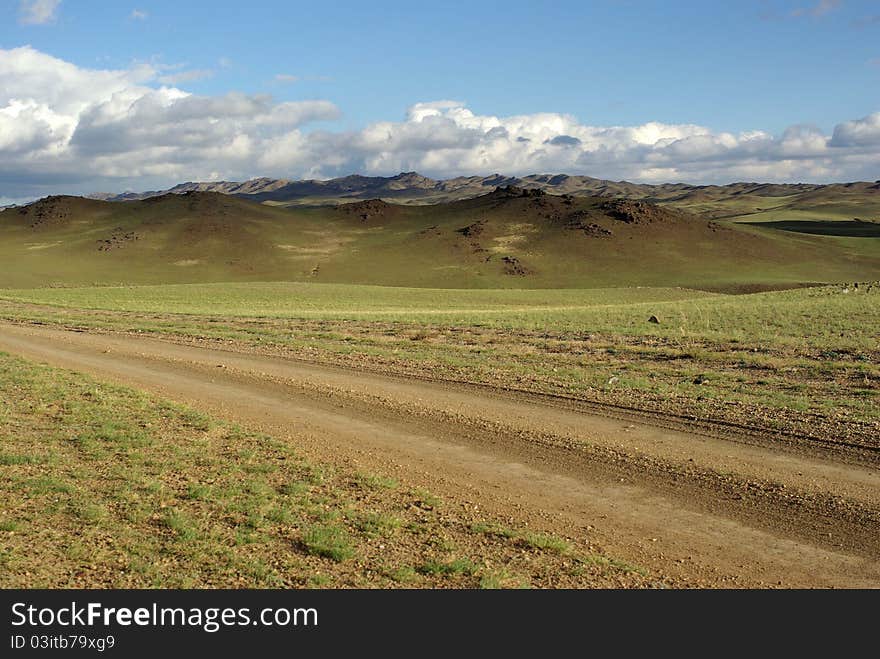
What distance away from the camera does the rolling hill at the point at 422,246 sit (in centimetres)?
11600

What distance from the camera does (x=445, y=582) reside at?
7340mm

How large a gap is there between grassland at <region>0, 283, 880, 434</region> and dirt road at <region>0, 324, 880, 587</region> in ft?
7.81

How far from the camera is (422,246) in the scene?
13912cm

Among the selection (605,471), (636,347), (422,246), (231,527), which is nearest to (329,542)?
(231,527)

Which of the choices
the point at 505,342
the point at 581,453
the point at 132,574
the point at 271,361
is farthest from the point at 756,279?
the point at 132,574

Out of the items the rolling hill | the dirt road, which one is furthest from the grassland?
the rolling hill

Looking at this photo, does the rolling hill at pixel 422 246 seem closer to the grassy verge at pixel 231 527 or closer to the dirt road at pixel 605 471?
the dirt road at pixel 605 471

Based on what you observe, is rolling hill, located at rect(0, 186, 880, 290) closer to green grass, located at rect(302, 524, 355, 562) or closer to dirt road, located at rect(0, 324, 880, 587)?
dirt road, located at rect(0, 324, 880, 587)

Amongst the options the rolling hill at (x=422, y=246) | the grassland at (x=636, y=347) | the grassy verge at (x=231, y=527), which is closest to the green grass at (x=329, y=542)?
the grassy verge at (x=231, y=527)

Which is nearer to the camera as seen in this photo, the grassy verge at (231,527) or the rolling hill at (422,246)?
the grassy verge at (231,527)

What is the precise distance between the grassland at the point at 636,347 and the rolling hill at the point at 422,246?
61572 millimetres

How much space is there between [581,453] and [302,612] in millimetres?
6423

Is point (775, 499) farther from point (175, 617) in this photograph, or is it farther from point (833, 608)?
point (175, 617)

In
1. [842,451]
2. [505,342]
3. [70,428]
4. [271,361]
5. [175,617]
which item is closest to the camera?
[175,617]
